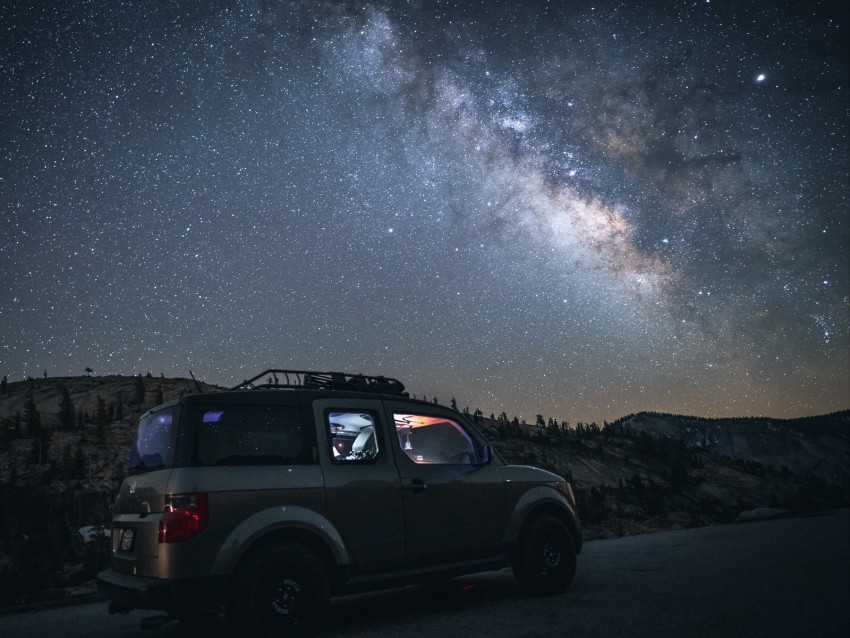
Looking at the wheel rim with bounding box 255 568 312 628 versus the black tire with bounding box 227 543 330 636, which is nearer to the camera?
the black tire with bounding box 227 543 330 636

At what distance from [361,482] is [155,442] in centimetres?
181

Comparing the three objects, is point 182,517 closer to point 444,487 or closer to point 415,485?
point 415,485

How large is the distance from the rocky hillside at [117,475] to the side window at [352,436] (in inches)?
55.3

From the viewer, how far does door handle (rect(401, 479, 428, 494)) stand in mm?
5554

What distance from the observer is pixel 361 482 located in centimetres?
527

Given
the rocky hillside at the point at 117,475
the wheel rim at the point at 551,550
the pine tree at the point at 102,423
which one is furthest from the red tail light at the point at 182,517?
the pine tree at the point at 102,423

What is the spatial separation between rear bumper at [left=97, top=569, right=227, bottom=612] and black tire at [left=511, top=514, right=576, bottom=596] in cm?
324

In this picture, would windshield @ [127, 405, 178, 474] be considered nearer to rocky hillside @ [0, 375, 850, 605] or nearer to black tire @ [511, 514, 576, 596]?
rocky hillside @ [0, 375, 850, 605]

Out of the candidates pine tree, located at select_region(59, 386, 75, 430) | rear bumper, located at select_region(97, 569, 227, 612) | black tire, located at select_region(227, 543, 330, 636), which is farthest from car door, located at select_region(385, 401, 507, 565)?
pine tree, located at select_region(59, 386, 75, 430)

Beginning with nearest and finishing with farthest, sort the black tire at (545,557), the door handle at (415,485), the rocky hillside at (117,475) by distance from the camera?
1. the door handle at (415,485)
2. the black tire at (545,557)
3. the rocky hillside at (117,475)

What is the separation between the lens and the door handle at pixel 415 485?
5554mm

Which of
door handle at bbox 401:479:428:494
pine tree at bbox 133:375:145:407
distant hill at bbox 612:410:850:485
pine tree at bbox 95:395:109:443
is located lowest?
distant hill at bbox 612:410:850:485

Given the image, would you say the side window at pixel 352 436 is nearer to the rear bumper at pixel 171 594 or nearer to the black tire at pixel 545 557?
the rear bumper at pixel 171 594

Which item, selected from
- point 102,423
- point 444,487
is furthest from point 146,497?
point 102,423
